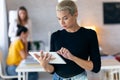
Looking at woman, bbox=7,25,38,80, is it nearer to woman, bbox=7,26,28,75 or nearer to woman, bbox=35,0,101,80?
woman, bbox=7,26,28,75

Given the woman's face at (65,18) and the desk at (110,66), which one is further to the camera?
the desk at (110,66)

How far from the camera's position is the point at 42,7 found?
4.44 metres

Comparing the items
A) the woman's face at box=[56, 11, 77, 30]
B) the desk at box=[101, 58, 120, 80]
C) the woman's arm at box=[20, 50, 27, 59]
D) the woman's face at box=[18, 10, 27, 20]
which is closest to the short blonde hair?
the woman's face at box=[56, 11, 77, 30]

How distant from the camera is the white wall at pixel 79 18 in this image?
443 cm

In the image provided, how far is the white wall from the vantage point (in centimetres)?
443

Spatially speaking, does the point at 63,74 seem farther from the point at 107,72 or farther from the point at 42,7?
the point at 42,7

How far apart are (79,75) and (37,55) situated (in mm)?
251

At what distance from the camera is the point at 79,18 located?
4.53 m

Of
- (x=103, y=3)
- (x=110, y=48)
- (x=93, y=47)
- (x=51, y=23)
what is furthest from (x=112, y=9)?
(x=93, y=47)

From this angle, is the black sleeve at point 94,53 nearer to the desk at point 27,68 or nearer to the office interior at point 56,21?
the desk at point 27,68

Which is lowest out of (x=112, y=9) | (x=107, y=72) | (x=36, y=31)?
(x=107, y=72)

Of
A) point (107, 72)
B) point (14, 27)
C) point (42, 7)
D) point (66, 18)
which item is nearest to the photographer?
point (66, 18)

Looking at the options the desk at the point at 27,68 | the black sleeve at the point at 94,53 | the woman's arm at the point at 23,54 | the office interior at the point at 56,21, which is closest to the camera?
the black sleeve at the point at 94,53

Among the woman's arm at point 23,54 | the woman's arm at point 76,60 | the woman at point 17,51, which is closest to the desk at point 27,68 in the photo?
the woman's arm at point 23,54
